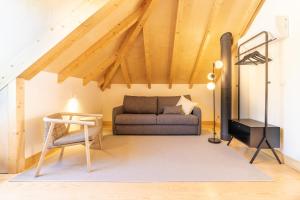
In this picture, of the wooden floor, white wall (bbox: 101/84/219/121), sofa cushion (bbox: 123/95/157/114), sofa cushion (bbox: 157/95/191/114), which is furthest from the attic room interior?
white wall (bbox: 101/84/219/121)

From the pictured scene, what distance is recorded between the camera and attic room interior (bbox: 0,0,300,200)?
195 centimetres

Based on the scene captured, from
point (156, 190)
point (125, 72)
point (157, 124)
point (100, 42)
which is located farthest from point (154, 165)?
point (125, 72)

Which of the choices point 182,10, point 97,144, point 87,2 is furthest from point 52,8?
point 97,144

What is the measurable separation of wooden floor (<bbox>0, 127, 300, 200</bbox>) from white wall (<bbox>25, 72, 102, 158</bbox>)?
611mm

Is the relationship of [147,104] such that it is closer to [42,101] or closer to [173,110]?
[173,110]

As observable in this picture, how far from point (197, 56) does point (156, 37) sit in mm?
1132

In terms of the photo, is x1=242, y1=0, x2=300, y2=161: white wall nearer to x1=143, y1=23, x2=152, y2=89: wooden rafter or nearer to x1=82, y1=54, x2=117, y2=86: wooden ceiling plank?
x1=143, y1=23, x2=152, y2=89: wooden rafter

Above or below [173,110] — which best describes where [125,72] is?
above

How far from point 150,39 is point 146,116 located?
5.70 ft

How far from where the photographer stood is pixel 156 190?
184 centimetres

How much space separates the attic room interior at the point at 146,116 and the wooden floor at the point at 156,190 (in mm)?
11

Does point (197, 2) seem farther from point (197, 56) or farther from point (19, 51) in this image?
point (19, 51)

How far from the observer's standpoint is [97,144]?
341 cm

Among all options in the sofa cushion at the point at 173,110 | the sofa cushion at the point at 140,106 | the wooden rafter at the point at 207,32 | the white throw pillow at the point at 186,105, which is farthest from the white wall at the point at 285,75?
the sofa cushion at the point at 140,106
